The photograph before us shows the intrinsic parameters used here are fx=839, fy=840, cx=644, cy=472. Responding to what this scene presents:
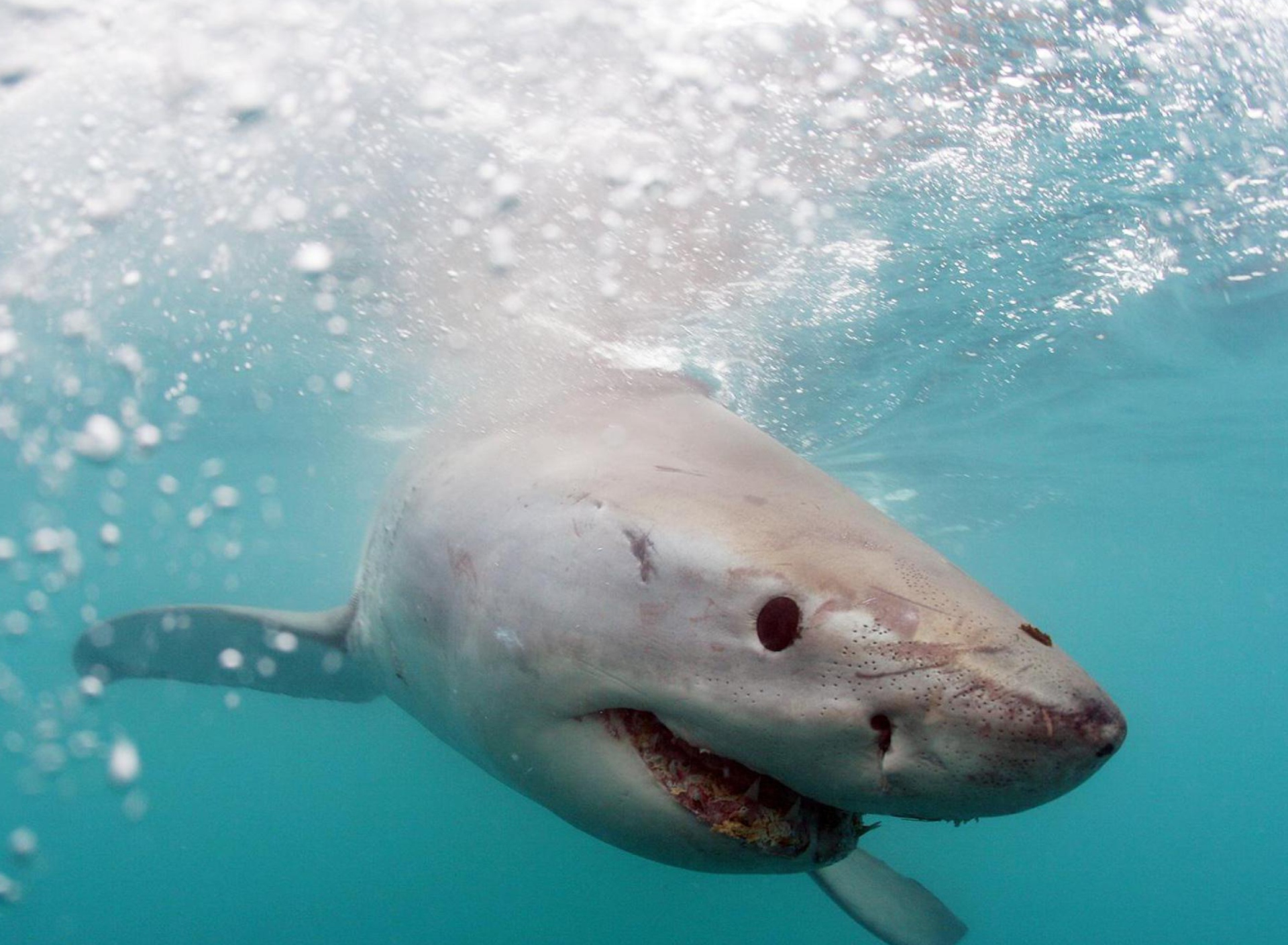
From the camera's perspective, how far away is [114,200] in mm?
7660

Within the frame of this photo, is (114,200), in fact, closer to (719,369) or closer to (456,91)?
(456,91)

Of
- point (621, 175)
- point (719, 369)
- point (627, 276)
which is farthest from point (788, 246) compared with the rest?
point (719, 369)

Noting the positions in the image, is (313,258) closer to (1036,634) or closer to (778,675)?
(778,675)

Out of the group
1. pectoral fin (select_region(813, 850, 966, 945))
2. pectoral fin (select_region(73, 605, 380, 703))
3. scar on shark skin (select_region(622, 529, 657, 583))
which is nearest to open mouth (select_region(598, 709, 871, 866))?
scar on shark skin (select_region(622, 529, 657, 583))

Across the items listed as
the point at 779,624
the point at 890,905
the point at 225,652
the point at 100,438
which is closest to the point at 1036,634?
the point at 779,624

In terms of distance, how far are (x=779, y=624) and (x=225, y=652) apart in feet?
20.3

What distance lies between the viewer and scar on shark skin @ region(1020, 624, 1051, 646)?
1.98 meters

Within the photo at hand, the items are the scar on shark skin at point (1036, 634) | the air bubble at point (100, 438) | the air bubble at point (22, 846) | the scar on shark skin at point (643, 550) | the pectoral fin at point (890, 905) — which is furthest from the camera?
the air bubble at point (100, 438)

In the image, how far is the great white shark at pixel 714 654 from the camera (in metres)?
1.80

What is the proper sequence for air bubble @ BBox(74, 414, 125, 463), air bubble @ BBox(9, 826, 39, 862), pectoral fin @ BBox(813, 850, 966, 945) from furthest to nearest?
air bubble @ BBox(74, 414, 125, 463) → air bubble @ BBox(9, 826, 39, 862) → pectoral fin @ BBox(813, 850, 966, 945)

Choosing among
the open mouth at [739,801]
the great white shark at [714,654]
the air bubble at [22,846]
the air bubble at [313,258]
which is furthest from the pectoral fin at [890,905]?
the air bubble at [313,258]

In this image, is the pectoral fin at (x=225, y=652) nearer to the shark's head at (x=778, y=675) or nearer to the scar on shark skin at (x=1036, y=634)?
the shark's head at (x=778, y=675)

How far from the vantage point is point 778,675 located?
195 centimetres

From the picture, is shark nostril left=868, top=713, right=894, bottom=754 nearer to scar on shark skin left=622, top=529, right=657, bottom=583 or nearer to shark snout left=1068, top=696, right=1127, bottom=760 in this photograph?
shark snout left=1068, top=696, right=1127, bottom=760
